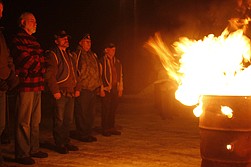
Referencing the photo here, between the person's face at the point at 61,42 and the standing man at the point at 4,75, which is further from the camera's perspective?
the person's face at the point at 61,42

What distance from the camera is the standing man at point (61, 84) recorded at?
291 inches

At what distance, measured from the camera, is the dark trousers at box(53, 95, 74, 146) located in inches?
299

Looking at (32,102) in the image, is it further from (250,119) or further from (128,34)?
(128,34)

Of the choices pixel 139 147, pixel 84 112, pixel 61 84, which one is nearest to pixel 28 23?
pixel 61 84

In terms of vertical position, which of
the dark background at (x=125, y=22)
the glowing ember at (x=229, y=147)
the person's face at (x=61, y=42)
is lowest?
the glowing ember at (x=229, y=147)

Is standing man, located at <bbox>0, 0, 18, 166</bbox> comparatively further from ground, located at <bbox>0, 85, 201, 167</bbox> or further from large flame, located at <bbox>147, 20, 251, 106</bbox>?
large flame, located at <bbox>147, 20, 251, 106</bbox>

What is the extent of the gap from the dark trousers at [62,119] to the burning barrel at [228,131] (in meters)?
2.89

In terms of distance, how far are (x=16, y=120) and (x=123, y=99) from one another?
32.0 ft

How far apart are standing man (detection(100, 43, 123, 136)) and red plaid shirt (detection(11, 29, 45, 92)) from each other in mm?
2923

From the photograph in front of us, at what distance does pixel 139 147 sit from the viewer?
819 centimetres

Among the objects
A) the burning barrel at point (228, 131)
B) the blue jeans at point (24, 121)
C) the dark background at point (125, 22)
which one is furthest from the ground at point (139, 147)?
the dark background at point (125, 22)

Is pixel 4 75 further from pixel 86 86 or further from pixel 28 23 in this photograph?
pixel 86 86

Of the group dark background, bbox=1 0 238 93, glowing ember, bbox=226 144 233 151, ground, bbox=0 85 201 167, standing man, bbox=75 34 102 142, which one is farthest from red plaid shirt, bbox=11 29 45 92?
dark background, bbox=1 0 238 93

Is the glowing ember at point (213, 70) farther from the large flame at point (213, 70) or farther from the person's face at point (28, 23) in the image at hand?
the person's face at point (28, 23)
